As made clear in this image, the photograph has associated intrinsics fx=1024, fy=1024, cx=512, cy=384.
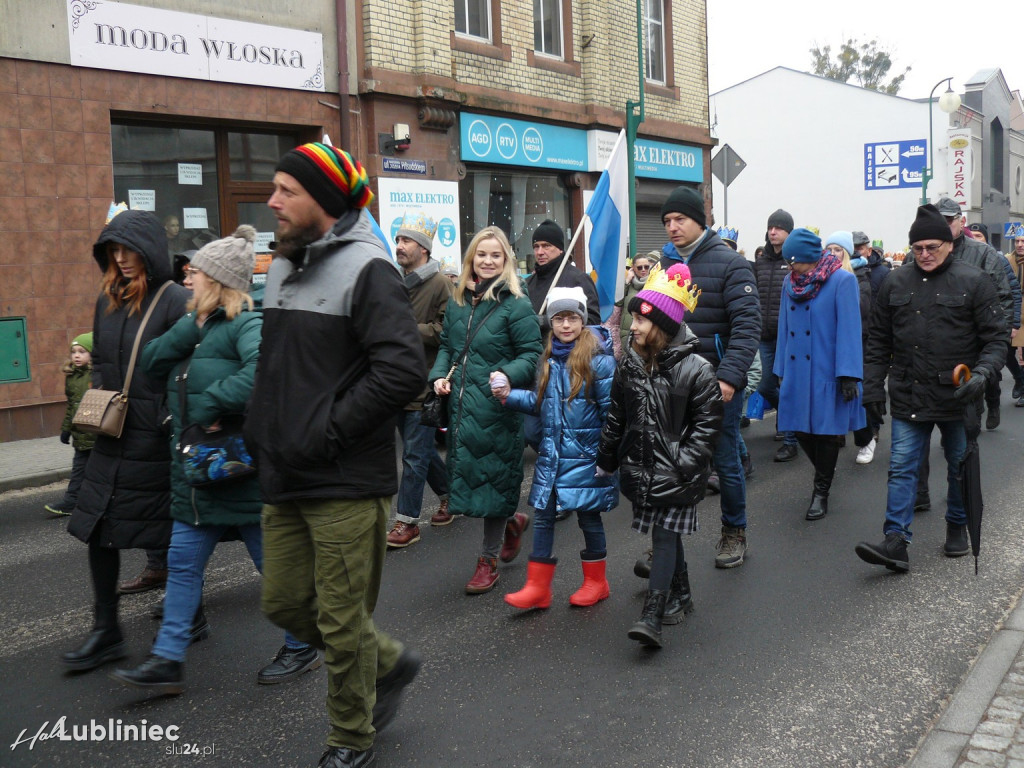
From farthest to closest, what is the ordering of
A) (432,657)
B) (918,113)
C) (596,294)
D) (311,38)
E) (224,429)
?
(918,113), (311,38), (596,294), (432,657), (224,429)

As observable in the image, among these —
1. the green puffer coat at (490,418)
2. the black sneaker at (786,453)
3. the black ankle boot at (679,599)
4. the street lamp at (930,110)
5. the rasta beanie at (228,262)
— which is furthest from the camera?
the street lamp at (930,110)

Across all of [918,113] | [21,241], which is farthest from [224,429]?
[918,113]

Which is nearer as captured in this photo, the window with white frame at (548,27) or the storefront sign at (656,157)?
the window with white frame at (548,27)

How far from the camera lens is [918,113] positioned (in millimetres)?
39625

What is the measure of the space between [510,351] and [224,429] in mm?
1884

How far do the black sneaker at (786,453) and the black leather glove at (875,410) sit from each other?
2.36 ft

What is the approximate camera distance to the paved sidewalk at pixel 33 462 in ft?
29.5

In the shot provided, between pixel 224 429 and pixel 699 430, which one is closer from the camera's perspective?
pixel 224 429

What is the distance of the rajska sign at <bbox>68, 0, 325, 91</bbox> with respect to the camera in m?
11.4

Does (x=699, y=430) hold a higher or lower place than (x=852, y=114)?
lower

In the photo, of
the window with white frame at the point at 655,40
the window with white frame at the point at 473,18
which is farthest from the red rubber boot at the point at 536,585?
the window with white frame at the point at 655,40

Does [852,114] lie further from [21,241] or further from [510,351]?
[510,351]

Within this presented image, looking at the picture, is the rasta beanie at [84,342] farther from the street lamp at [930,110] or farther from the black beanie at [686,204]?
the street lamp at [930,110]

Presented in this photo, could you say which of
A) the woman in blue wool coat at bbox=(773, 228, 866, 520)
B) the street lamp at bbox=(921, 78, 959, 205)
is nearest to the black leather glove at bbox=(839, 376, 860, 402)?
the woman in blue wool coat at bbox=(773, 228, 866, 520)
